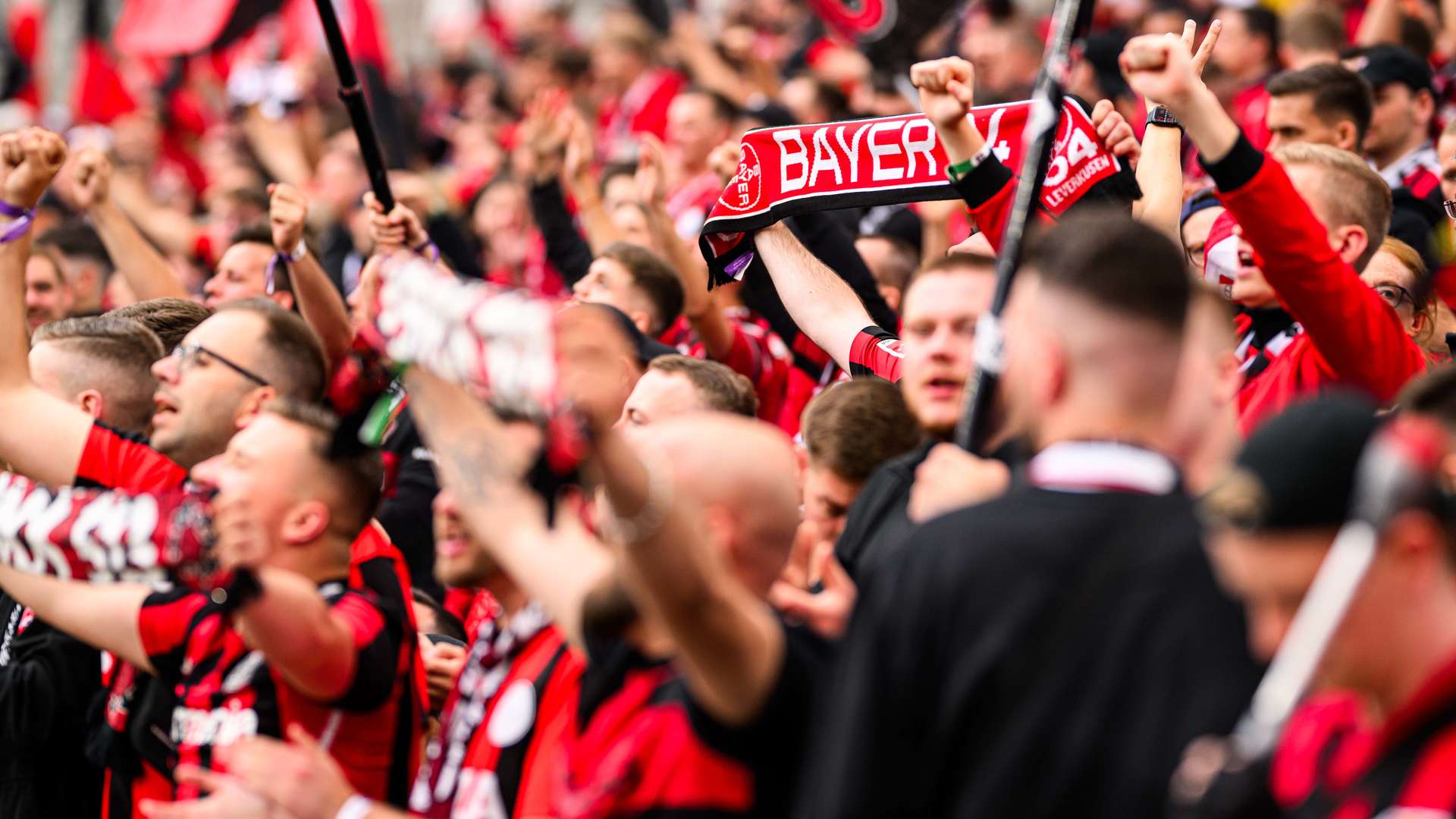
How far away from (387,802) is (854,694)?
1.69m

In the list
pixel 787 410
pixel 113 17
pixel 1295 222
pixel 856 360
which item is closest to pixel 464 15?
pixel 113 17

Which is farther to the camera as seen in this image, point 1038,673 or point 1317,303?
point 1317,303

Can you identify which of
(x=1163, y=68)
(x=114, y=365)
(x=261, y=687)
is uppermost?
(x=1163, y=68)

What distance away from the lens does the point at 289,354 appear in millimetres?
4609

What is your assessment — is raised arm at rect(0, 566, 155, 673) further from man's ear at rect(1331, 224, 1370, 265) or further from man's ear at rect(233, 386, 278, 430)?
man's ear at rect(1331, 224, 1370, 265)

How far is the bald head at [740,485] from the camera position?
284 cm

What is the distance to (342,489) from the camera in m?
3.78

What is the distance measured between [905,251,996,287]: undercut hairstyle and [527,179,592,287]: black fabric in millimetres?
3752

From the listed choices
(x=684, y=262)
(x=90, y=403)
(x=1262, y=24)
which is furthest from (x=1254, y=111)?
(x=90, y=403)

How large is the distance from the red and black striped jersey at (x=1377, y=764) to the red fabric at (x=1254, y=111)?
4.81 m

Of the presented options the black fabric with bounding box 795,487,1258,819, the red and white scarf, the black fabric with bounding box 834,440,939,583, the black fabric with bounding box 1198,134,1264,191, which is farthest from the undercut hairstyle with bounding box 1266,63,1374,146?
the black fabric with bounding box 795,487,1258,819

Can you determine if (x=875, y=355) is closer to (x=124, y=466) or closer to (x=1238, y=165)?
(x=1238, y=165)

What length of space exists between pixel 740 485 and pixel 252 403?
6.68 ft

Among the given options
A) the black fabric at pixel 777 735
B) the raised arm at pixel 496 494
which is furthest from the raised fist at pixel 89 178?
the black fabric at pixel 777 735
